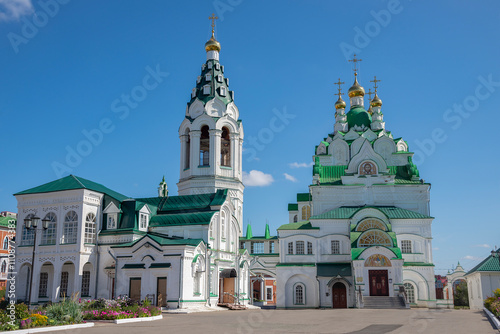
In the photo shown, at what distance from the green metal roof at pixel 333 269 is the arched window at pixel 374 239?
2.11 meters

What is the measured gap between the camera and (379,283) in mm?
32125

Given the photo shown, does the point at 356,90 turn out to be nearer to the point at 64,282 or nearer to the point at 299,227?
the point at 299,227

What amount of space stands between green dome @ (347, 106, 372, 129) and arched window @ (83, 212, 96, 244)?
91.3 ft

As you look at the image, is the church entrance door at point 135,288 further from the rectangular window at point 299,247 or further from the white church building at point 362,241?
the rectangular window at point 299,247

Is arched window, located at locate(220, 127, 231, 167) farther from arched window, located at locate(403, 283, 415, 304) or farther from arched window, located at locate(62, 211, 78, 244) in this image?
arched window, located at locate(403, 283, 415, 304)

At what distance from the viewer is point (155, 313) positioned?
20297 mm

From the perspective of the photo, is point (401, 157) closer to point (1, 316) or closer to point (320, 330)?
point (320, 330)

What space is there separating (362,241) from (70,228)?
19133 millimetres

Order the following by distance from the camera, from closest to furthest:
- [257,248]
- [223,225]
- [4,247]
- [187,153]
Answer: [223,225] < [187,153] < [257,248] < [4,247]

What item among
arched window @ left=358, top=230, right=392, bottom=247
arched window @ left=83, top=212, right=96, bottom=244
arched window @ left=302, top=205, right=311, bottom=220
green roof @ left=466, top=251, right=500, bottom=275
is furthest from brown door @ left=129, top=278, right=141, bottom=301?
arched window @ left=302, top=205, right=311, bottom=220

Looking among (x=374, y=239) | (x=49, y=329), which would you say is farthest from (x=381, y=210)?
(x=49, y=329)

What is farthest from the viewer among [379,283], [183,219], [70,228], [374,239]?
[374,239]

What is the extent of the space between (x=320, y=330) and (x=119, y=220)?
65.2 ft

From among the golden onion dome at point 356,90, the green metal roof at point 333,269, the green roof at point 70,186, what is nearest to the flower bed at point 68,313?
the green roof at point 70,186
